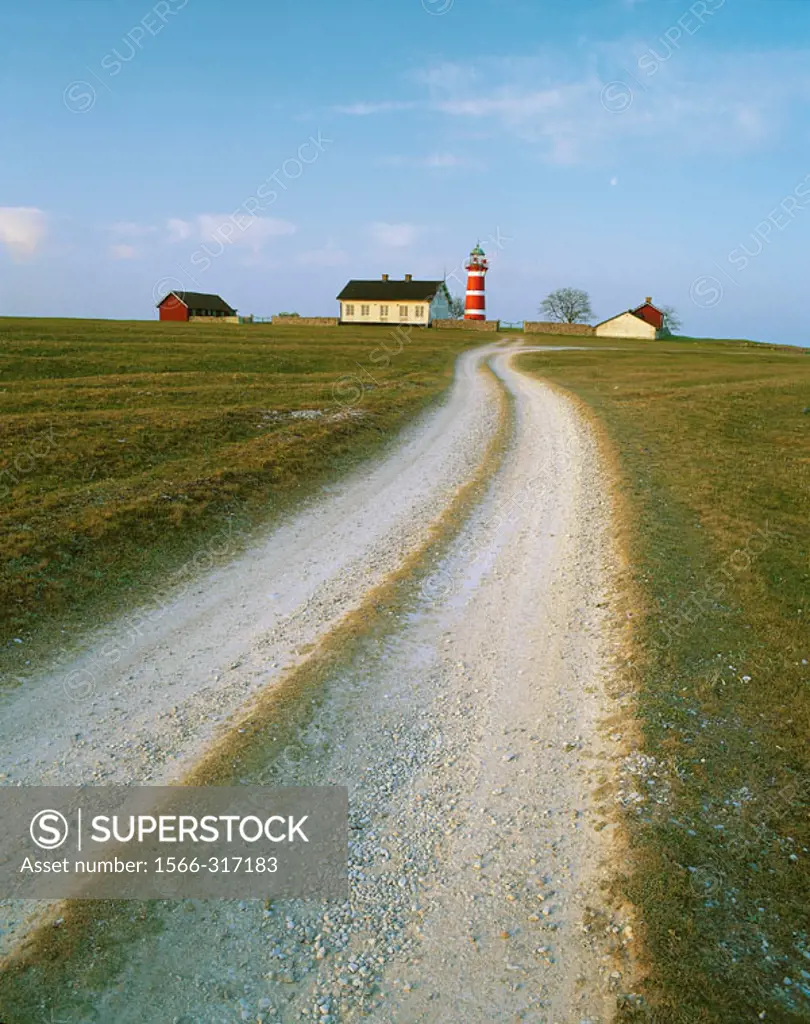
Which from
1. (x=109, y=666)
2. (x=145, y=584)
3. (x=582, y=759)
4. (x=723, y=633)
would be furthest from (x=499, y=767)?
(x=145, y=584)

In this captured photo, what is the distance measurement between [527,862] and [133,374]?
1394 inches

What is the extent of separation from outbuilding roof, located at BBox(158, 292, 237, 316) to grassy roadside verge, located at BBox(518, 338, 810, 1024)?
103853mm

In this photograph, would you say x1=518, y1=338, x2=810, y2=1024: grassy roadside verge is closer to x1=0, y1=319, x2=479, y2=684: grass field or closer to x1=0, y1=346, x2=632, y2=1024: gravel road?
x1=0, y1=346, x2=632, y2=1024: gravel road

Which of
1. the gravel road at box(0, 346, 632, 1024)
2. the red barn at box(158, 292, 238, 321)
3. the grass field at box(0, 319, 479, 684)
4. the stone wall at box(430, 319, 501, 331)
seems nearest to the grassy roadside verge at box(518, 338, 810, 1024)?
the gravel road at box(0, 346, 632, 1024)

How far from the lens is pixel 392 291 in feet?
344

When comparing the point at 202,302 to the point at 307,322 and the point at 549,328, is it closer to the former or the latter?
the point at 307,322

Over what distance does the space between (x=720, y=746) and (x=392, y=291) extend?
10434 centimetres

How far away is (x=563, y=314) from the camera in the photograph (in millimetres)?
132875

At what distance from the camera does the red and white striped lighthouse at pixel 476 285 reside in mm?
99625

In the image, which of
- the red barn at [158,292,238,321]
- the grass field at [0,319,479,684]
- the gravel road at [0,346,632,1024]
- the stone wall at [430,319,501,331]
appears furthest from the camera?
the red barn at [158,292,238,321]

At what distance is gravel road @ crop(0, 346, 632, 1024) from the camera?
5266 millimetres

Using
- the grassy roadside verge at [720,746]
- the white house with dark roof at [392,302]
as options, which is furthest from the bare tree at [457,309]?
the grassy roadside verge at [720,746]

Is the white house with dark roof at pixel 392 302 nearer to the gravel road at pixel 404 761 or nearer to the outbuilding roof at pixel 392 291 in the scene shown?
the outbuilding roof at pixel 392 291

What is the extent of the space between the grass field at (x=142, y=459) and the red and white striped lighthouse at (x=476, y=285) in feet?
212
